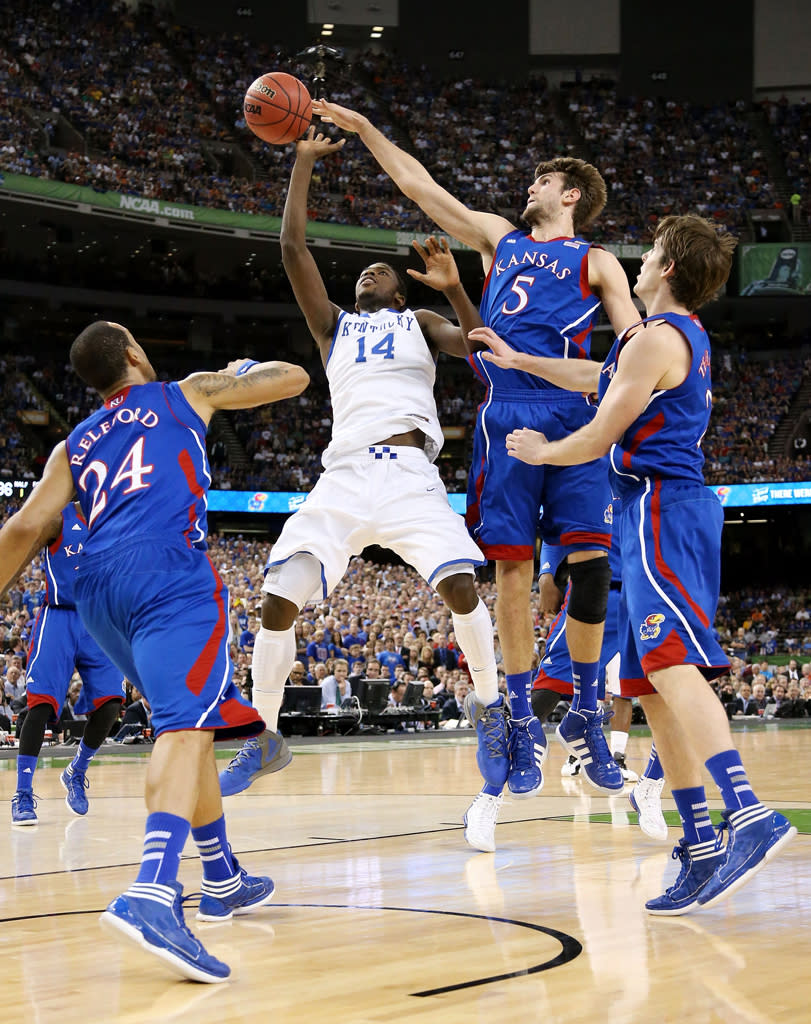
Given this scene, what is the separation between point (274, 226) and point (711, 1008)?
31.4 meters

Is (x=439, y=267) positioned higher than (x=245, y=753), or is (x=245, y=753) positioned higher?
(x=439, y=267)

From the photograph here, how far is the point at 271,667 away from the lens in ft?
18.8

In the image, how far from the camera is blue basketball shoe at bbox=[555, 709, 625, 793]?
6.17m

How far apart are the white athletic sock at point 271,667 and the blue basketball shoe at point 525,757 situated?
44.1 inches

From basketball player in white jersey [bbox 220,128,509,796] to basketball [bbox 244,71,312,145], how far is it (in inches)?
10.2

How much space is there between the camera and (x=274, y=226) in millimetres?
32750

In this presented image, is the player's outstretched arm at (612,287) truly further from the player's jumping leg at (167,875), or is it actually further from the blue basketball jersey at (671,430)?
the player's jumping leg at (167,875)

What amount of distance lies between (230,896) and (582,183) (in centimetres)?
389

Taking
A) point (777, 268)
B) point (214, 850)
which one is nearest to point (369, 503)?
point (214, 850)

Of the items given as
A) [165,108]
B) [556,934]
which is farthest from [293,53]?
[556,934]

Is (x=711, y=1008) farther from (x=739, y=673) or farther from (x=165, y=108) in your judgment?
(x=165, y=108)

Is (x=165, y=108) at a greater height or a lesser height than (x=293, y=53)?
lesser

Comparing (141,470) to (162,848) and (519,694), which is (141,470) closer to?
(162,848)

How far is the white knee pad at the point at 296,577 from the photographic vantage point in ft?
18.1
